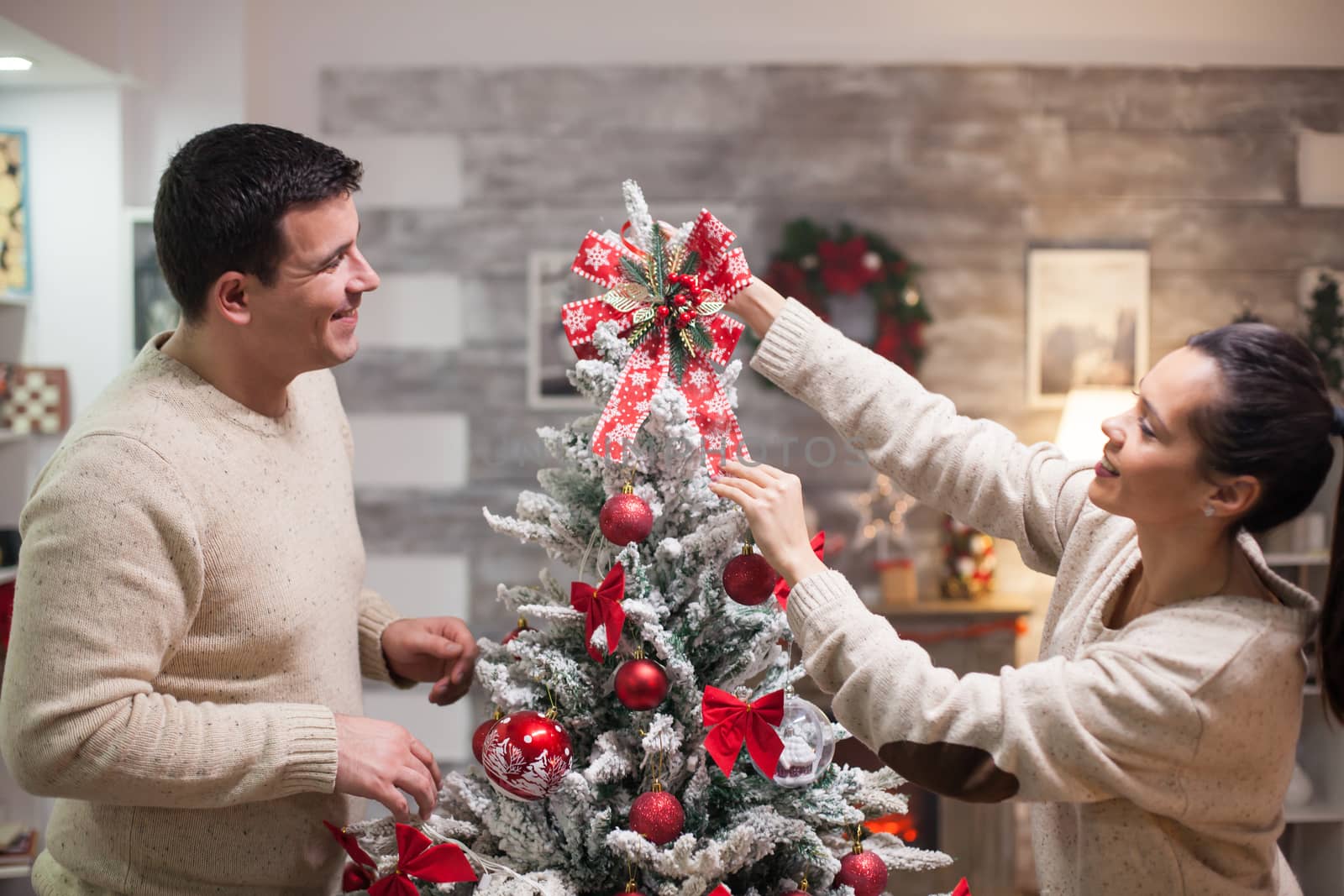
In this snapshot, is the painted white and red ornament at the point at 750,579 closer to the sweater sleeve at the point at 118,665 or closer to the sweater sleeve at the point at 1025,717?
the sweater sleeve at the point at 1025,717

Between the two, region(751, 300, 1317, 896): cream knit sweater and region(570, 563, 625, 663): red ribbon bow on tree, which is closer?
region(751, 300, 1317, 896): cream knit sweater

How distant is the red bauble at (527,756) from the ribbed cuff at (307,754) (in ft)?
0.61

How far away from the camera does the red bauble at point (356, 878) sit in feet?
4.34

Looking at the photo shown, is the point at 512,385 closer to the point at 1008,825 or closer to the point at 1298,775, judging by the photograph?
the point at 1008,825

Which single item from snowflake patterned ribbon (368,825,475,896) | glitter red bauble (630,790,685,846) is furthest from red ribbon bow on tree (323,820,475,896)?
glitter red bauble (630,790,685,846)

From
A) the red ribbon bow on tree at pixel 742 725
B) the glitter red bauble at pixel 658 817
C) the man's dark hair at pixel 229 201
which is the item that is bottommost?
the glitter red bauble at pixel 658 817

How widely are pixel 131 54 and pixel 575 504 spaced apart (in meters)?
2.90

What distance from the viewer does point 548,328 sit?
375 cm

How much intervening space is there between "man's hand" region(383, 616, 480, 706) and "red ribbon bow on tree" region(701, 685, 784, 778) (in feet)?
1.58

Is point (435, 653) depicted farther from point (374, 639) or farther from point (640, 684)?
point (640, 684)

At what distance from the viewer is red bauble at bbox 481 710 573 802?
1.18m

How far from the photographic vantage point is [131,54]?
334cm

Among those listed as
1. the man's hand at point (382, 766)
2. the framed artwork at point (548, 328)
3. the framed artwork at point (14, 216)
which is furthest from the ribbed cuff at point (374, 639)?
the framed artwork at point (14, 216)

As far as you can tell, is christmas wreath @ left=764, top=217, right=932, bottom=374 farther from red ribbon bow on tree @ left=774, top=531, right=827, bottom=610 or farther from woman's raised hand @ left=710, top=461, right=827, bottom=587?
woman's raised hand @ left=710, top=461, right=827, bottom=587
